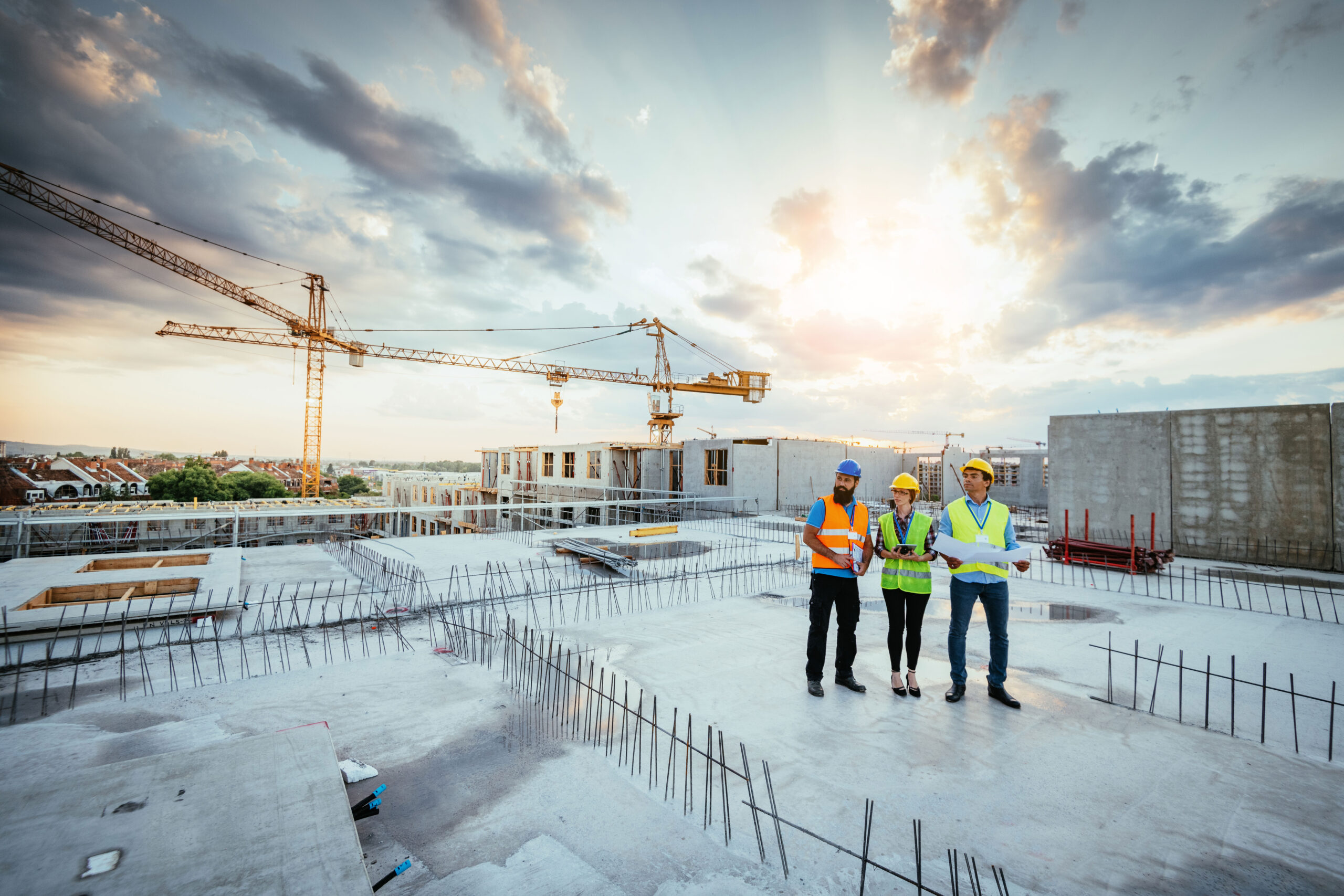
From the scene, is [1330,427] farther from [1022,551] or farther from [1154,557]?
[1022,551]

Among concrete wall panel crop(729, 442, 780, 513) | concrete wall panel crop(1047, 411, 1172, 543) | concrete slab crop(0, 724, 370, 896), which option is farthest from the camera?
concrete wall panel crop(729, 442, 780, 513)

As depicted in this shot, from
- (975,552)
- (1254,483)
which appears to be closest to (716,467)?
(1254,483)

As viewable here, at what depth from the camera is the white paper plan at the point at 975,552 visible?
429 centimetres

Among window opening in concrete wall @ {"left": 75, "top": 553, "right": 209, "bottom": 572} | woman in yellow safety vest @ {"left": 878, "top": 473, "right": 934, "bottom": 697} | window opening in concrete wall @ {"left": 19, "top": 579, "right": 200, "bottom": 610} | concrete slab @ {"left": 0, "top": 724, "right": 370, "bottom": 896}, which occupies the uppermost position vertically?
woman in yellow safety vest @ {"left": 878, "top": 473, "right": 934, "bottom": 697}

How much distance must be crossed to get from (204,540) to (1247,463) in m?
40.7

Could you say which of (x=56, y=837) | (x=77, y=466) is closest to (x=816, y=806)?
(x=56, y=837)

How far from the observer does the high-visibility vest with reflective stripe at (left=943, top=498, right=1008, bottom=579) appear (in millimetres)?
4359

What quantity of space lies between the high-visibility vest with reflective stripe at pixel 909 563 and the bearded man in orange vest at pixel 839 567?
18 centimetres

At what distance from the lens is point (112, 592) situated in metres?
7.14

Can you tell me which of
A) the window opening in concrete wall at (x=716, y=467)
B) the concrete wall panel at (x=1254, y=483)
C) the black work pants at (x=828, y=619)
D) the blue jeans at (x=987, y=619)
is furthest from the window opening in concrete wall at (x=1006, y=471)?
the black work pants at (x=828, y=619)

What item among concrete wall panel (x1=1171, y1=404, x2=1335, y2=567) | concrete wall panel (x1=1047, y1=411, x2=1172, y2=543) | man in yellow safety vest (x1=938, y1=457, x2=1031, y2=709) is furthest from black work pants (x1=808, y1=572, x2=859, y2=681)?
concrete wall panel (x1=1171, y1=404, x2=1335, y2=567)

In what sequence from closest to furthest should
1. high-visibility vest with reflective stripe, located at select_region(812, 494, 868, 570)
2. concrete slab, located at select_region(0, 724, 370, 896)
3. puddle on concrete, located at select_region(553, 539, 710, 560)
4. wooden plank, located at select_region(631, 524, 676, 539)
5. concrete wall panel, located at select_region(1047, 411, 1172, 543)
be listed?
concrete slab, located at select_region(0, 724, 370, 896), high-visibility vest with reflective stripe, located at select_region(812, 494, 868, 570), puddle on concrete, located at select_region(553, 539, 710, 560), concrete wall panel, located at select_region(1047, 411, 1172, 543), wooden plank, located at select_region(631, 524, 676, 539)

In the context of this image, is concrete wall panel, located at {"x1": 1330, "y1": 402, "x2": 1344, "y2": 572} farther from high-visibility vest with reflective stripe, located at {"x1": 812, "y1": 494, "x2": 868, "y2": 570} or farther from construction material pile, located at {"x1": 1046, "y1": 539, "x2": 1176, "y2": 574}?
high-visibility vest with reflective stripe, located at {"x1": 812, "y1": 494, "x2": 868, "y2": 570}

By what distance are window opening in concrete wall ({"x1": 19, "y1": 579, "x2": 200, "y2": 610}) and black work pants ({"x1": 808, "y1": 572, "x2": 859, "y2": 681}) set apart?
784cm
